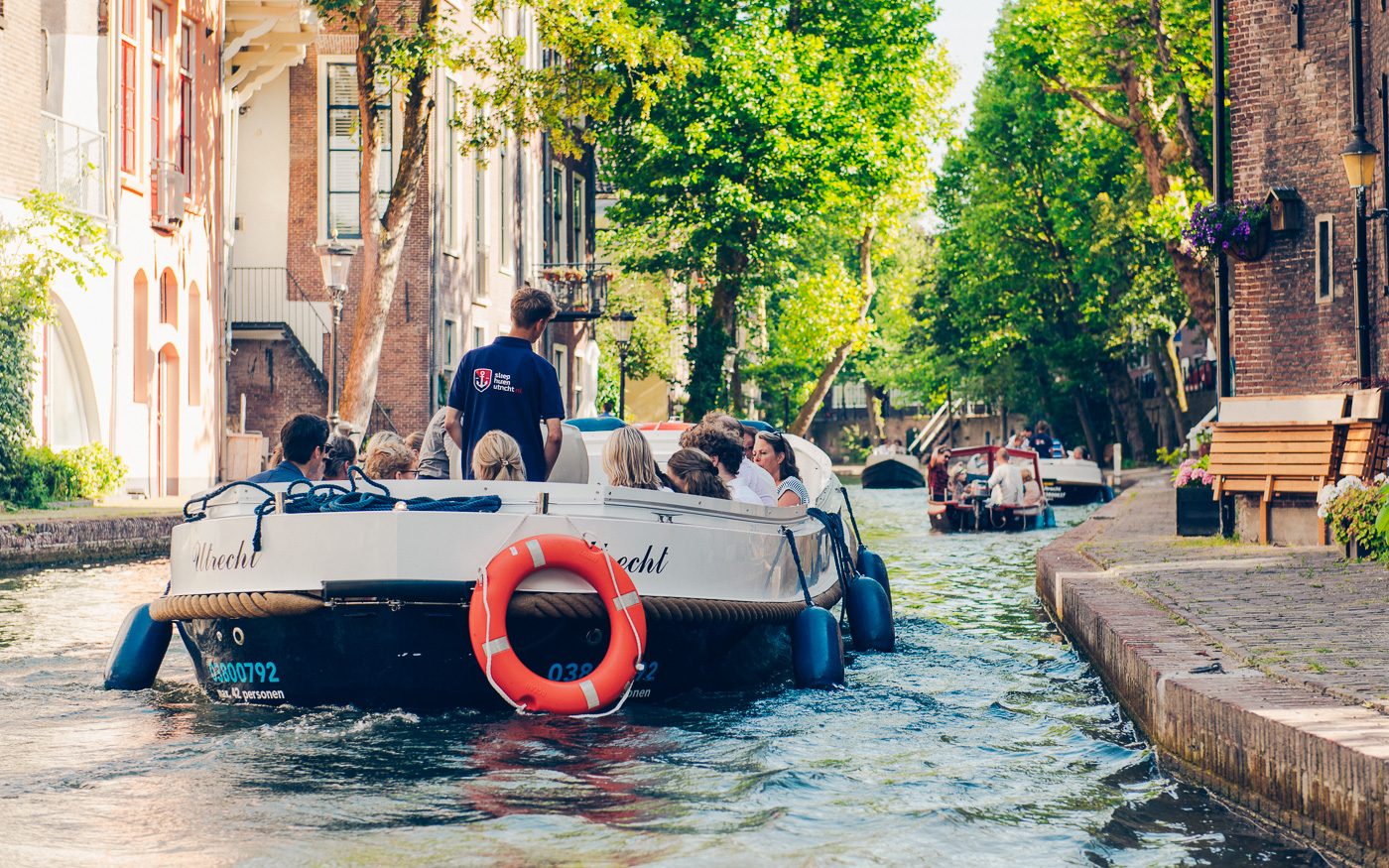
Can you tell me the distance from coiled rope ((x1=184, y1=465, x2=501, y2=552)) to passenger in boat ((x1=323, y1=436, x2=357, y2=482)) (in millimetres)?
1251

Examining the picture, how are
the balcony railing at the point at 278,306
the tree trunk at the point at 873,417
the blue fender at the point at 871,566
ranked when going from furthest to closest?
the tree trunk at the point at 873,417, the balcony railing at the point at 278,306, the blue fender at the point at 871,566

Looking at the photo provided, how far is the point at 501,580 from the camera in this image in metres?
6.59

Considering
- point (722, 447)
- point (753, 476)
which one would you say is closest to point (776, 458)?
point (753, 476)

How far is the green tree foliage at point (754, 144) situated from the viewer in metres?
32.2

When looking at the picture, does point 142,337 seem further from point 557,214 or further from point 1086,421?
point 1086,421

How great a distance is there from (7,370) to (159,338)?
5.62m

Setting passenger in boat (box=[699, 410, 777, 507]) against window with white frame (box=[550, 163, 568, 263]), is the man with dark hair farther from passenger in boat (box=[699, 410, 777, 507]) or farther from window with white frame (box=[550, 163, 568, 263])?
window with white frame (box=[550, 163, 568, 263])

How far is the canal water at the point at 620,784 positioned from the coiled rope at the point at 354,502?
0.99 m

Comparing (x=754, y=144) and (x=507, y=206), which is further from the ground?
(x=754, y=144)

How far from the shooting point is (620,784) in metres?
6.13

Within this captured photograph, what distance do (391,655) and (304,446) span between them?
6.09 feet

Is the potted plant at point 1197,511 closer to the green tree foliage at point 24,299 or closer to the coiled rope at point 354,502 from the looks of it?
the coiled rope at point 354,502

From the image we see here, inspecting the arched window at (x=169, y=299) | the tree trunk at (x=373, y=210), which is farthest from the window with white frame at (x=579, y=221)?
the tree trunk at (x=373, y=210)

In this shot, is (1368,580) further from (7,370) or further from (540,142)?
(540,142)
